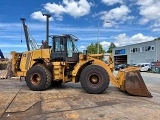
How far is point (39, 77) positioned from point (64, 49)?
1954 millimetres

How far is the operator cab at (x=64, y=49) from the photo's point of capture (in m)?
13.4

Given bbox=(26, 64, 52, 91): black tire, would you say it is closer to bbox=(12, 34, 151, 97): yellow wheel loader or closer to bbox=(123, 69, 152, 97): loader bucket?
bbox=(12, 34, 151, 97): yellow wheel loader

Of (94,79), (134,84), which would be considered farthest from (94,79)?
(134,84)

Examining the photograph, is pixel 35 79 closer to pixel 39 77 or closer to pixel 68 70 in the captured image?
pixel 39 77

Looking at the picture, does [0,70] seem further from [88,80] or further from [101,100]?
[101,100]

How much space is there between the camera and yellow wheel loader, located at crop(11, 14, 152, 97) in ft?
37.6

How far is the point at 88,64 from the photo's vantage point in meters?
12.5

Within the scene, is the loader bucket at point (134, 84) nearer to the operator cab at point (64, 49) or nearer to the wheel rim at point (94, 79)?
the wheel rim at point (94, 79)

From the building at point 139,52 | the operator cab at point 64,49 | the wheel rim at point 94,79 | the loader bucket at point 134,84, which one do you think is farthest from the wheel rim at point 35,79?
the building at point 139,52

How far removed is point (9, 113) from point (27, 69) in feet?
21.1

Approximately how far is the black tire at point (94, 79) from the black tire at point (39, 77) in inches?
77.4

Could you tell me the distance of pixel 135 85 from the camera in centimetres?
1116

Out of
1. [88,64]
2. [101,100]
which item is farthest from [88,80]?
[101,100]

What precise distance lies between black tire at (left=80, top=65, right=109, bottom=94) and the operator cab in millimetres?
1500
